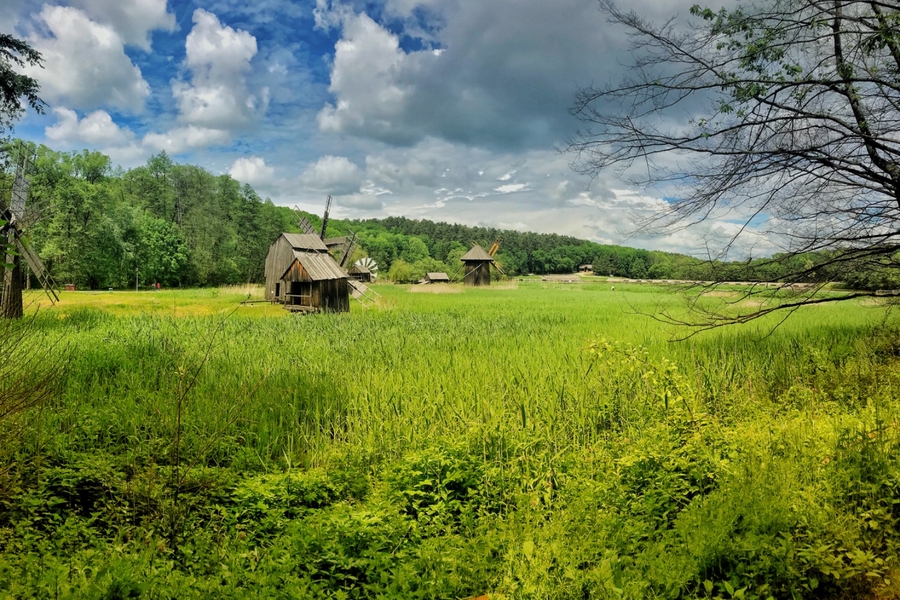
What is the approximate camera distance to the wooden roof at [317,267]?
2256 centimetres

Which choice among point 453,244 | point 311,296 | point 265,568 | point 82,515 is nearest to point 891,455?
point 265,568

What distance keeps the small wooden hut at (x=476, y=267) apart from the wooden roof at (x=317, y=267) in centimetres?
3258

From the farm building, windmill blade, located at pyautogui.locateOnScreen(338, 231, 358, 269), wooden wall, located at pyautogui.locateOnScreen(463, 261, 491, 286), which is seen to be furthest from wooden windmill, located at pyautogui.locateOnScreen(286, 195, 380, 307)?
wooden wall, located at pyautogui.locateOnScreen(463, 261, 491, 286)

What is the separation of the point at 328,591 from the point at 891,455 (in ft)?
17.6

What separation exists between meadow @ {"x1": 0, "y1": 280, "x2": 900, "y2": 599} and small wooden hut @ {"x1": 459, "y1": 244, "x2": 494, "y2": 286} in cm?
4761

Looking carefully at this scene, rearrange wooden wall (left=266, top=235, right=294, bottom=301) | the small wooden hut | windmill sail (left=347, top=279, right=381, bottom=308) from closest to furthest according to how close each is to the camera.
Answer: wooden wall (left=266, top=235, right=294, bottom=301) → windmill sail (left=347, top=279, right=381, bottom=308) → the small wooden hut

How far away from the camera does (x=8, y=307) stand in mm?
16219

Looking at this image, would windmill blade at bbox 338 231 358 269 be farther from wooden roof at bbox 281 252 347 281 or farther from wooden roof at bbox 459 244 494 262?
Result: wooden roof at bbox 459 244 494 262

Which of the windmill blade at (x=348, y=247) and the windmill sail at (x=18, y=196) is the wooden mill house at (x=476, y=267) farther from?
the windmill sail at (x=18, y=196)

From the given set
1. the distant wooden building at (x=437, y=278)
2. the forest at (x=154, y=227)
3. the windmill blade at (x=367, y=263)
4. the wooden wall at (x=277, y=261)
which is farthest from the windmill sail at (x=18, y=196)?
the distant wooden building at (x=437, y=278)

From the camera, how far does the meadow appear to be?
312 cm

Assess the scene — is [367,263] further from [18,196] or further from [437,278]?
[18,196]

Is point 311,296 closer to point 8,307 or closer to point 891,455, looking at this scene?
point 8,307

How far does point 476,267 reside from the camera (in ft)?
186
